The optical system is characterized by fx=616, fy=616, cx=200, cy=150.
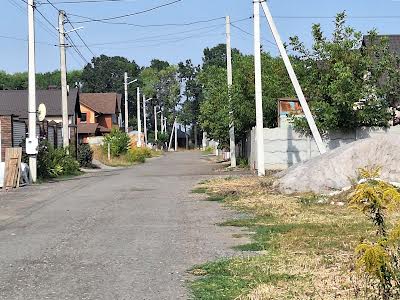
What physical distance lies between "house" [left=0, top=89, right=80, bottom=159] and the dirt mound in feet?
50.9

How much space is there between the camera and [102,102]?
89875 mm

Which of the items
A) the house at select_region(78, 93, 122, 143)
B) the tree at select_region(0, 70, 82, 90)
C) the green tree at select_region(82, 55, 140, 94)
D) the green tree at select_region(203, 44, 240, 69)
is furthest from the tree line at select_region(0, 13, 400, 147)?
the green tree at select_region(82, 55, 140, 94)

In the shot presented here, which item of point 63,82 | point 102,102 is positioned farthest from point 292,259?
point 102,102

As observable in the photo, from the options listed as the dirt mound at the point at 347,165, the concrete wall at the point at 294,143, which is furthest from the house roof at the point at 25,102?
the dirt mound at the point at 347,165

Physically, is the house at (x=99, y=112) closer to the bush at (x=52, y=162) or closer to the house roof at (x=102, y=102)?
the house roof at (x=102, y=102)

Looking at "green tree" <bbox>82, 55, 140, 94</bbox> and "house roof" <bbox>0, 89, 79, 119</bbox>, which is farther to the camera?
"green tree" <bbox>82, 55, 140, 94</bbox>

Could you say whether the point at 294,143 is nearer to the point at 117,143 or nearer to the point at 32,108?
the point at 32,108

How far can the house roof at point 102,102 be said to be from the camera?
87.9 metres

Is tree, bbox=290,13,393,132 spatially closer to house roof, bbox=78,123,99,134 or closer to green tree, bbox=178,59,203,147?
house roof, bbox=78,123,99,134

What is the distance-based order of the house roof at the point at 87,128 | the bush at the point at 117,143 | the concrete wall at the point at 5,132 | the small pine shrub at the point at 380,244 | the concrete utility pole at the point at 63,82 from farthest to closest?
the house roof at the point at 87,128 < the bush at the point at 117,143 < the concrete utility pole at the point at 63,82 < the concrete wall at the point at 5,132 < the small pine shrub at the point at 380,244

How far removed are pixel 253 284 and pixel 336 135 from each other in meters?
21.4

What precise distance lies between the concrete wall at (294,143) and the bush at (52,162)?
10047mm

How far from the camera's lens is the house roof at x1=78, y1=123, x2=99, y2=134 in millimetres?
78669

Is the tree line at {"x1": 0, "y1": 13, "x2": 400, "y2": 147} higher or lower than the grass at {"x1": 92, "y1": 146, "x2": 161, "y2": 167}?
higher
